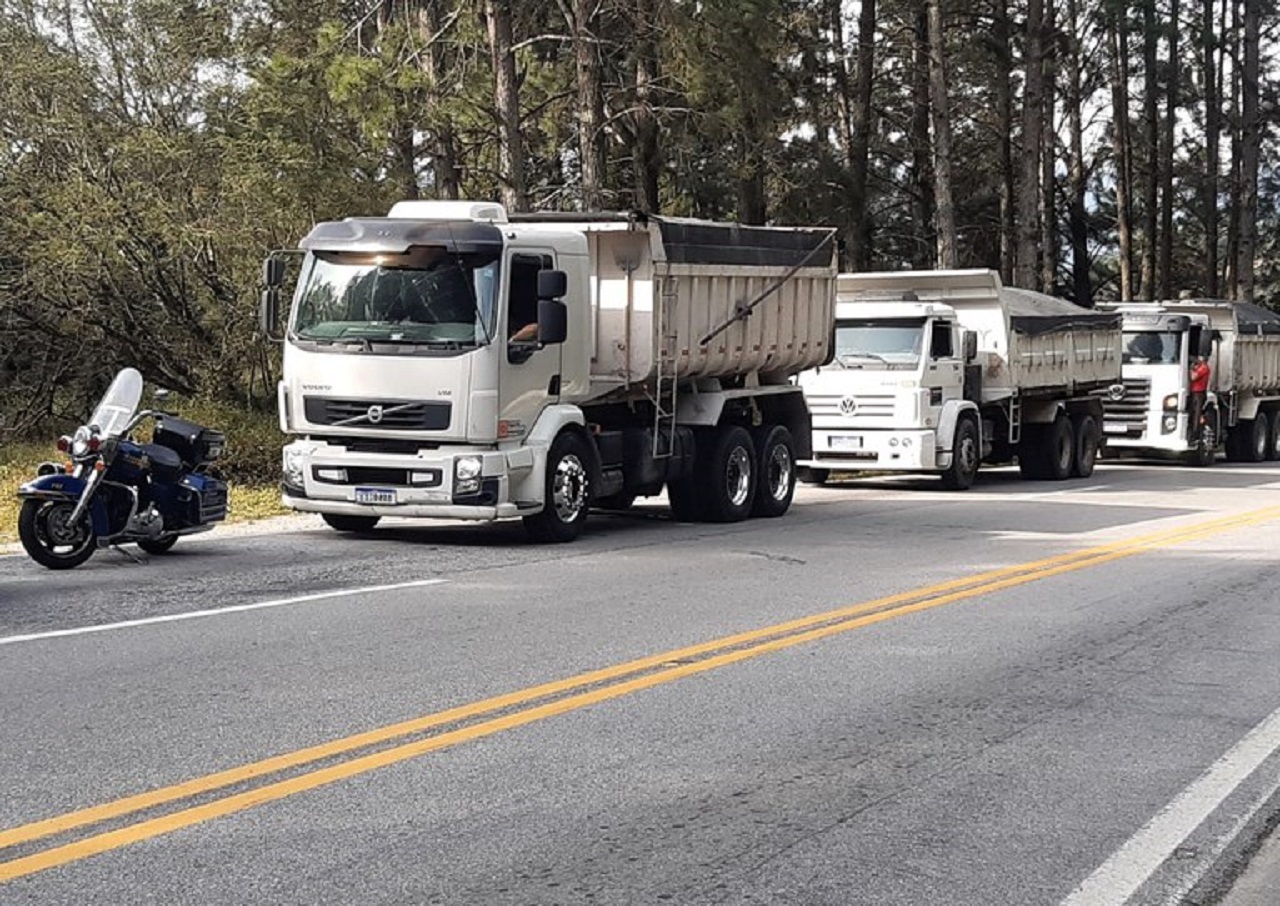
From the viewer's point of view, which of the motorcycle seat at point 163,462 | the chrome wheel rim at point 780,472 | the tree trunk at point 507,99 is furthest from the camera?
the tree trunk at point 507,99

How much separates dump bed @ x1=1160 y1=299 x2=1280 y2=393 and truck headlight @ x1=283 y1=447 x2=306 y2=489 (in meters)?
19.5

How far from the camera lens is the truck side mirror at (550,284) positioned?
44.5 feet

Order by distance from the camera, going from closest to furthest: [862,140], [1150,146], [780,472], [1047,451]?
[780,472], [1047,451], [862,140], [1150,146]

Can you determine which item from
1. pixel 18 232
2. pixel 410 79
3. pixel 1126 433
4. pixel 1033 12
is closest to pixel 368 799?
pixel 410 79

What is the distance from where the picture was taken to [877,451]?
21.0m

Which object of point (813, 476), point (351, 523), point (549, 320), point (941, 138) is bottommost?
point (351, 523)

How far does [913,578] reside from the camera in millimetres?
12125

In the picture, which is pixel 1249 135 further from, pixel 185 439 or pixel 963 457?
pixel 185 439

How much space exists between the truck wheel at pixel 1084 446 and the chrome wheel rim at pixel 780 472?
353 inches

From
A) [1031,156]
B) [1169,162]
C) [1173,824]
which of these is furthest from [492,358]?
[1169,162]

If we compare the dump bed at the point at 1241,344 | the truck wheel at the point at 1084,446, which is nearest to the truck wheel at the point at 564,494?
the truck wheel at the point at 1084,446

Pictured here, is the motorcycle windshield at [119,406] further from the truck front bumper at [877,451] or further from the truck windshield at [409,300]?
the truck front bumper at [877,451]

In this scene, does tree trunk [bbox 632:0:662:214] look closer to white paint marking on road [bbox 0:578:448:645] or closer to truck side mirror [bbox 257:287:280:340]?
truck side mirror [bbox 257:287:280:340]

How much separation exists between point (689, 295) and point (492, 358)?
2791mm
